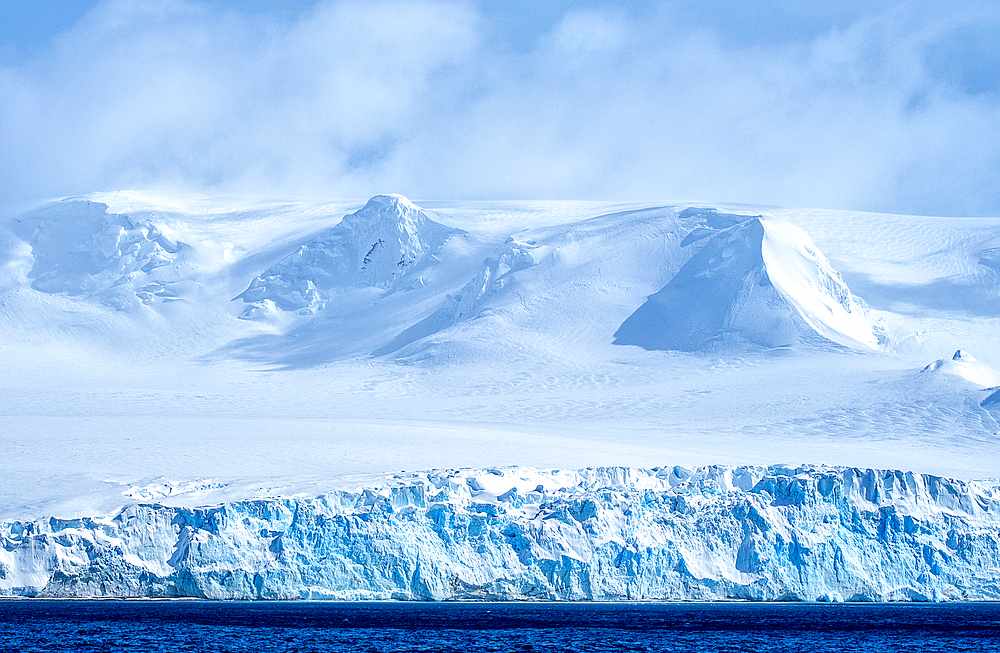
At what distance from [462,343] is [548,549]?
60.5 metres

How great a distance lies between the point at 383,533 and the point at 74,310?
93.0 metres

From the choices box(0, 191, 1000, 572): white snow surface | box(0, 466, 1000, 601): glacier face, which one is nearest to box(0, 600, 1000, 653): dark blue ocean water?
box(0, 466, 1000, 601): glacier face

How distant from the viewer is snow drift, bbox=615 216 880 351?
119000 mm

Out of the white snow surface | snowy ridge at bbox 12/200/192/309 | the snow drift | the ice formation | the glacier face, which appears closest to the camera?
the glacier face

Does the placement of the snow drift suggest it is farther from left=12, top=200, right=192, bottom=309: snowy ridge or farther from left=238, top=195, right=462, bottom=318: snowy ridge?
left=12, top=200, right=192, bottom=309: snowy ridge

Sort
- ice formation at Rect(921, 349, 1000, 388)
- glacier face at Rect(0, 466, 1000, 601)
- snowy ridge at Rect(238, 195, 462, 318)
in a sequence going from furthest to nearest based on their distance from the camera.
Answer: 1. snowy ridge at Rect(238, 195, 462, 318)
2. ice formation at Rect(921, 349, 1000, 388)
3. glacier face at Rect(0, 466, 1000, 601)

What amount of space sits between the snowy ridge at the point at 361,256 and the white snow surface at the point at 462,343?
0.24m

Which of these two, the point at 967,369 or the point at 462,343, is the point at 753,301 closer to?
the point at 967,369

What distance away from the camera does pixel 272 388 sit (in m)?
116

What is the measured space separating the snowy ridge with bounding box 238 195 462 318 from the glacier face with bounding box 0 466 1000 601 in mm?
90552

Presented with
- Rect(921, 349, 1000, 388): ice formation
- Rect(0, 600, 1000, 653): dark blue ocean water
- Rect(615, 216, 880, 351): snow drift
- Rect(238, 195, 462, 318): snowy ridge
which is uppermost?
Rect(238, 195, 462, 318): snowy ridge

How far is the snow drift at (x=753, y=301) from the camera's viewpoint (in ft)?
390

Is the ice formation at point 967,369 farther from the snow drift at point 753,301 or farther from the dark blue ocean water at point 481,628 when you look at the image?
the dark blue ocean water at point 481,628

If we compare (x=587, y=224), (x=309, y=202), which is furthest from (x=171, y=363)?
(x=309, y=202)
